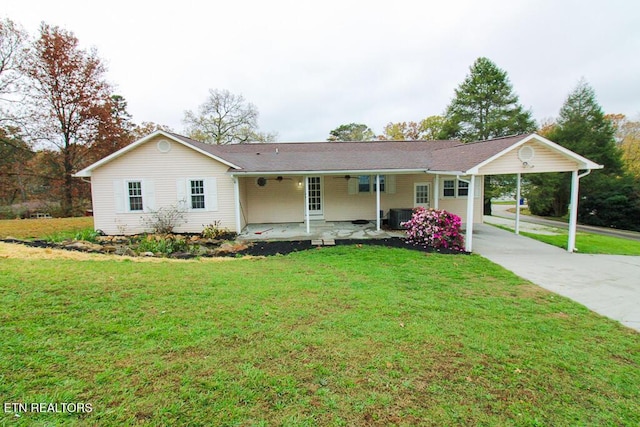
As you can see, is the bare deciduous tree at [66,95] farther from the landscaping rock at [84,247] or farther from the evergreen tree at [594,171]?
the evergreen tree at [594,171]

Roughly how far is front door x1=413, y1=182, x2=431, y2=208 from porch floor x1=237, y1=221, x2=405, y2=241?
249 cm

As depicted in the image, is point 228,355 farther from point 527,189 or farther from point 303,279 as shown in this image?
point 527,189

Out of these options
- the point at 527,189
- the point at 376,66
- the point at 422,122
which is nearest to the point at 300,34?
the point at 376,66

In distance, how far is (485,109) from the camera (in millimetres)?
27469

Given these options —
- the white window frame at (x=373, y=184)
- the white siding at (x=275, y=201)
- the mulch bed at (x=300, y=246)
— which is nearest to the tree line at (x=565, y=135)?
the white window frame at (x=373, y=184)

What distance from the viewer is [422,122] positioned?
37.3 m

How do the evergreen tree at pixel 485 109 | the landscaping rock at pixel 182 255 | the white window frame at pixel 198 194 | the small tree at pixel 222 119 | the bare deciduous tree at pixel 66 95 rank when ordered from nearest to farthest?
the landscaping rock at pixel 182 255 → the white window frame at pixel 198 194 → the bare deciduous tree at pixel 66 95 → the evergreen tree at pixel 485 109 → the small tree at pixel 222 119

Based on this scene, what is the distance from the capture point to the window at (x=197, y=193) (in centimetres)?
1201

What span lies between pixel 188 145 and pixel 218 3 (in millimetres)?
7036

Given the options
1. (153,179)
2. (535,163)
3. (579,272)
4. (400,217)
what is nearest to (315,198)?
(400,217)

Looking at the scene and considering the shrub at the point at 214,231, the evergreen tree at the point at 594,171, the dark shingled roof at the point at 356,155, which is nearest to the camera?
the dark shingled roof at the point at 356,155

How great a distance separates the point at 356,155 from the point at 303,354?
471 inches

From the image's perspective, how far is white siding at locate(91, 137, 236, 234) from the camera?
1157 cm

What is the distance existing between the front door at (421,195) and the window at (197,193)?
9737mm
